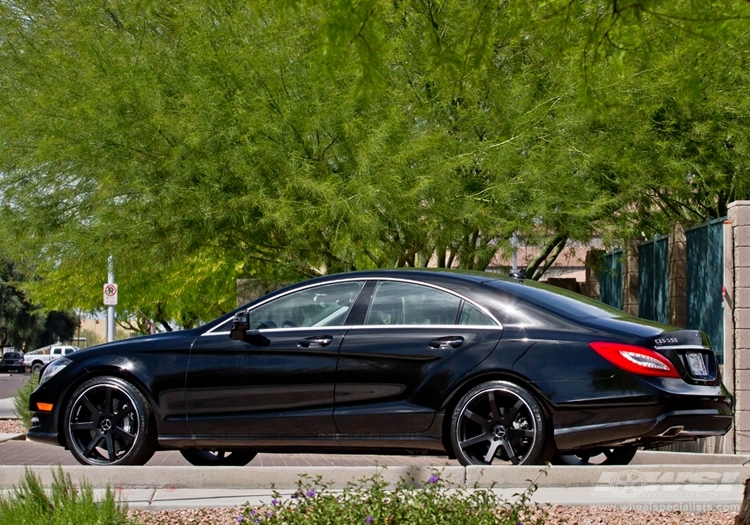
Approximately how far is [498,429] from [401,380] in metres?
0.79

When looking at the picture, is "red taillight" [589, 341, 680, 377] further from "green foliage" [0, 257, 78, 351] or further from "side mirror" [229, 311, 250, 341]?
"green foliage" [0, 257, 78, 351]

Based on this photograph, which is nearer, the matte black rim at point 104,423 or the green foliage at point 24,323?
the matte black rim at point 104,423

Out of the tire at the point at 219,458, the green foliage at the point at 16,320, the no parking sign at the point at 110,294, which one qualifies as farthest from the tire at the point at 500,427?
the green foliage at the point at 16,320

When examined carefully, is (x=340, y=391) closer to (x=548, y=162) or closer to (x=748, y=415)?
(x=748, y=415)

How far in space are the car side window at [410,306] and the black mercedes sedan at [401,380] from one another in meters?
0.01

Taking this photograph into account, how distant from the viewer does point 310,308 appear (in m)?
8.48

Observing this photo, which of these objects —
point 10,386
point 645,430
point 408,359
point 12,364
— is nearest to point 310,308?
point 408,359

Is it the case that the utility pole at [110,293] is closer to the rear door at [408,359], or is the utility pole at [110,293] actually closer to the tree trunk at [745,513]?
the rear door at [408,359]

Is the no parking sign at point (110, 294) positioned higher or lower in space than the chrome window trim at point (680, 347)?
higher

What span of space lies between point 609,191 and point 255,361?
7711mm

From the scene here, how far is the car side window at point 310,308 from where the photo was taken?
27.6 feet

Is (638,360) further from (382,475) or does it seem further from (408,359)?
(382,475)

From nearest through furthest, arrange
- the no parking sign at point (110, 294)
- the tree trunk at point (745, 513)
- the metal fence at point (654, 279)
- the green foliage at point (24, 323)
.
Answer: the tree trunk at point (745, 513)
the metal fence at point (654, 279)
the no parking sign at point (110, 294)
the green foliage at point (24, 323)

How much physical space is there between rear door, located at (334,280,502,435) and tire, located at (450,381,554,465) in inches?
8.1
